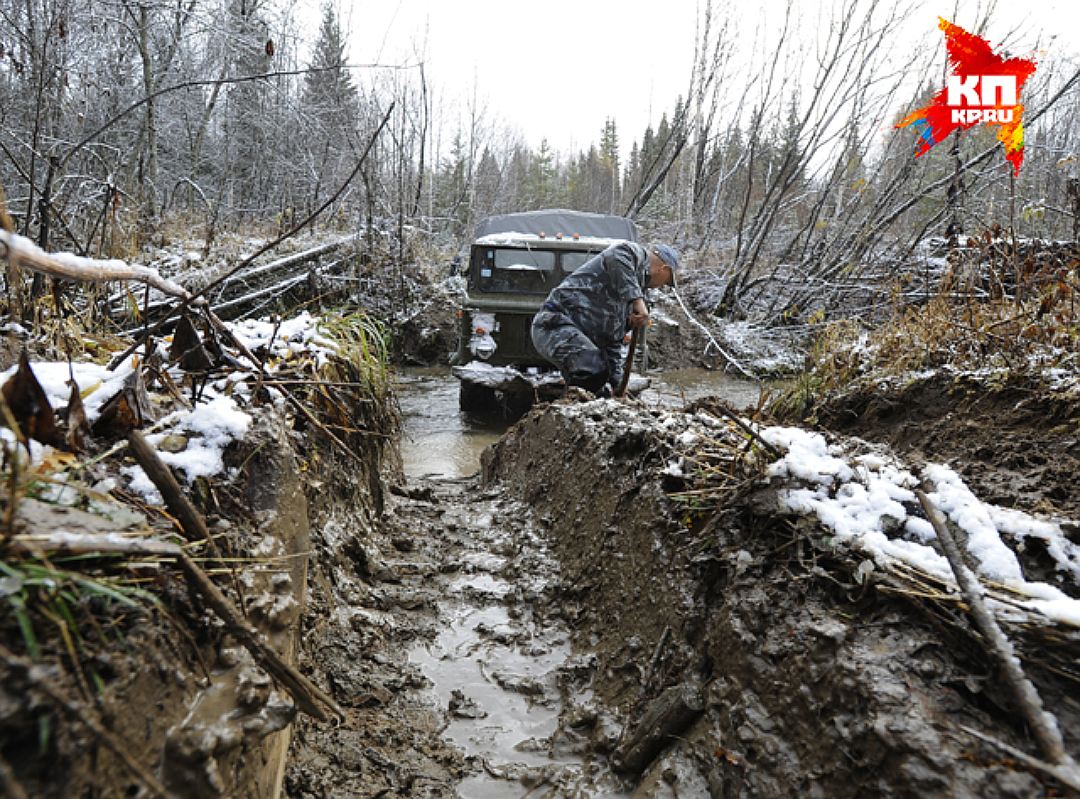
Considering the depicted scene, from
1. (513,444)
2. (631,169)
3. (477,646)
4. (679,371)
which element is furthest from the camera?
(631,169)

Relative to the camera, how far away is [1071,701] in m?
1.07

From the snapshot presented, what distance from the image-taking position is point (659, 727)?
155 centimetres

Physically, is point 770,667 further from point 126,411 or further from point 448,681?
point 126,411

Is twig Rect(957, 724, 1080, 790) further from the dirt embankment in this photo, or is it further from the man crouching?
the man crouching

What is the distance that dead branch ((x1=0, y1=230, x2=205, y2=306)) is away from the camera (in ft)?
3.28

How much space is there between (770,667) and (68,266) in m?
1.74

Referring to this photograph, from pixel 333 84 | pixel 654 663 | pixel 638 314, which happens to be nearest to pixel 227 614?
pixel 654 663

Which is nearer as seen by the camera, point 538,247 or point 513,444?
point 513,444

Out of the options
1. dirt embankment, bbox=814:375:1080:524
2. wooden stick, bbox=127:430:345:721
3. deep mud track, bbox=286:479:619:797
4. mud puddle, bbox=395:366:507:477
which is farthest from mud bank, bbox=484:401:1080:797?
mud puddle, bbox=395:366:507:477

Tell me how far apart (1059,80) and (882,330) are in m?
8.66

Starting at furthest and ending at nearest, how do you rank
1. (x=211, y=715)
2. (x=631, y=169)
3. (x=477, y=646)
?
(x=631, y=169) → (x=477, y=646) → (x=211, y=715)

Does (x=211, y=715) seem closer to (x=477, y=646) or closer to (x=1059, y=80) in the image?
(x=477, y=646)

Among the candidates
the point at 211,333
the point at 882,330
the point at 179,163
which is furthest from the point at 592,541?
the point at 179,163

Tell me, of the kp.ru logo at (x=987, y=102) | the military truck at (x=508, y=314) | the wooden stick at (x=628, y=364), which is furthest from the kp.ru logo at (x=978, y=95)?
the wooden stick at (x=628, y=364)
